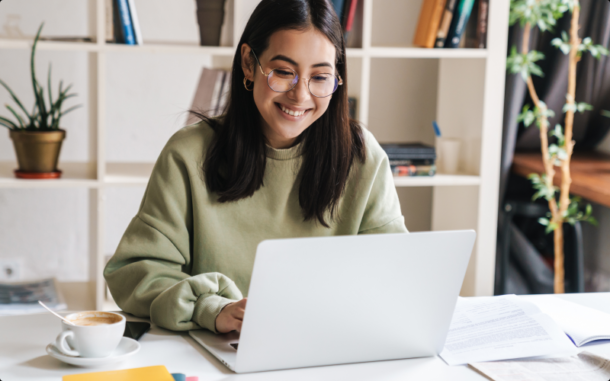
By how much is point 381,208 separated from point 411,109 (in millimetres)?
1306

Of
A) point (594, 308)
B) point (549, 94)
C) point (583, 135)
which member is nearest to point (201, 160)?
point (594, 308)

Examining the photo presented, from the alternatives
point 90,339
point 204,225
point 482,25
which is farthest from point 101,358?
point 482,25

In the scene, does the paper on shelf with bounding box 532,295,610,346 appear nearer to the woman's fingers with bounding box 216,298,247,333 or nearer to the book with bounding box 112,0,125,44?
the woman's fingers with bounding box 216,298,247,333

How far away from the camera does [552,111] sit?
256 centimetres

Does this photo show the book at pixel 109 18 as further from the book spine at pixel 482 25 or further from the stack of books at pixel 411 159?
the book spine at pixel 482 25

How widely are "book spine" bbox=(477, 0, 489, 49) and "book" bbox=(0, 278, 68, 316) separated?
1673 mm

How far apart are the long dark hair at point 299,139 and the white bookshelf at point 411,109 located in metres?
0.72

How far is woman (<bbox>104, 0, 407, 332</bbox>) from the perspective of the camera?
3.96 ft

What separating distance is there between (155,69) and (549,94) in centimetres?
162

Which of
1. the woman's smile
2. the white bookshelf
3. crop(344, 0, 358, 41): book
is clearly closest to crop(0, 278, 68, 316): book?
the white bookshelf

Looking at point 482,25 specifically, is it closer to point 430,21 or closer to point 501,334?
point 430,21

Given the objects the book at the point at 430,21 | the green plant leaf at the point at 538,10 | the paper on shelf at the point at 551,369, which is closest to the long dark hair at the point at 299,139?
the paper on shelf at the point at 551,369

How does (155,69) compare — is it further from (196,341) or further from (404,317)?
(404,317)

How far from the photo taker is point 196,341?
1.00 m
